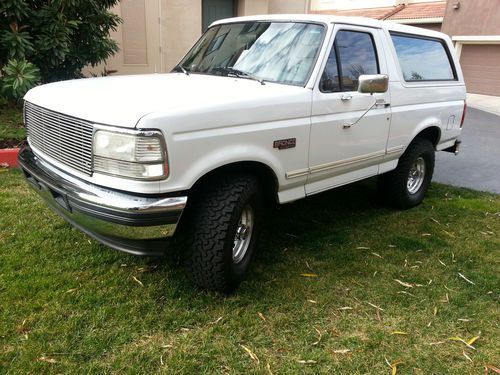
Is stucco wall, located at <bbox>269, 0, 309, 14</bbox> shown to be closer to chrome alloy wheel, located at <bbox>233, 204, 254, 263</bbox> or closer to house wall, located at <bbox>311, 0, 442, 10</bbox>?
chrome alloy wheel, located at <bbox>233, 204, 254, 263</bbox>

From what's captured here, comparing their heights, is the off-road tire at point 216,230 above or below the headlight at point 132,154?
below

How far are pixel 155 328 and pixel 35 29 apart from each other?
547 cm

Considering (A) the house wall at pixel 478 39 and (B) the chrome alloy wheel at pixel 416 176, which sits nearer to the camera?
(B) the chrome alloy wheel at pixel 416 176

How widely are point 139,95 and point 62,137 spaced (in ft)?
1.97

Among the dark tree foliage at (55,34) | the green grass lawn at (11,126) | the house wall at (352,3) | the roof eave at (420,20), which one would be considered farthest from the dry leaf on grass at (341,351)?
the house wall at (352,3)

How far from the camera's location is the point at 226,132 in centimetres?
286

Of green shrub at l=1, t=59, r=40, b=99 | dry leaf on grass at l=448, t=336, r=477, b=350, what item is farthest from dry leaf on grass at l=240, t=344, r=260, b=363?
green shrub at l=1, t=59, r=40, b=99

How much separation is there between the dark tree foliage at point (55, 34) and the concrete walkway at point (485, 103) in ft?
44.1

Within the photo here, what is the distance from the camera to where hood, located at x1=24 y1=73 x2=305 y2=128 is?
2562 mm

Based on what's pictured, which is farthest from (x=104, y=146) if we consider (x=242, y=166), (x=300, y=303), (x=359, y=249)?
(x=359, y=249)

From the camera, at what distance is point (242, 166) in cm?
312

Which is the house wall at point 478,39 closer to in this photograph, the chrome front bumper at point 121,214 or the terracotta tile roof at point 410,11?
the terracotta tile roof at point 410,11

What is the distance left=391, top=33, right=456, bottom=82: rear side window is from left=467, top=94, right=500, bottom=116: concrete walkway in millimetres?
11572

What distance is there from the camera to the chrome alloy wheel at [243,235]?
3.27m
